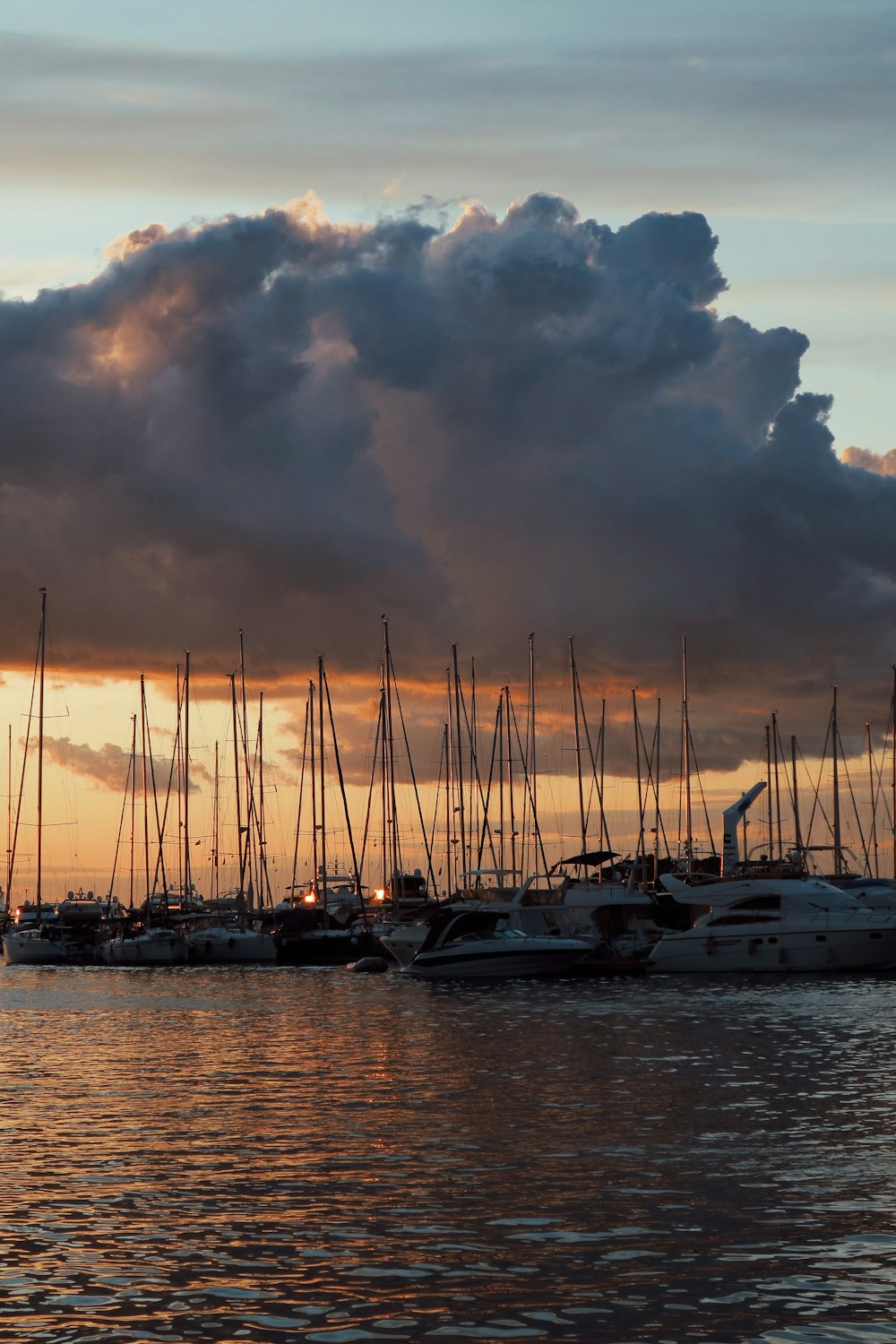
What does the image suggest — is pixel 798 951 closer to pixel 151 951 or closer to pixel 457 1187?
pixel 151 951

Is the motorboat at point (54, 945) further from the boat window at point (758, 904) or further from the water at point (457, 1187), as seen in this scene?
the water at point (457, 1187)

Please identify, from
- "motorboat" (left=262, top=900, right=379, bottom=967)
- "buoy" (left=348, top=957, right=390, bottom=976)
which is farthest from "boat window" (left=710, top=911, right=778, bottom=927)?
"motorboat" (left=262, top=900, right=379, bottom=967)

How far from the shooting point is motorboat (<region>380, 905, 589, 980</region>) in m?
75.8

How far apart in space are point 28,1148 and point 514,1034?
22.8 metres

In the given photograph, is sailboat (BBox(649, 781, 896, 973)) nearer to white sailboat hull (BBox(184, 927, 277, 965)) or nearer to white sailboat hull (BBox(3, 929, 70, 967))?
white sailboat hull (BBox(184, 927, 277, 965))

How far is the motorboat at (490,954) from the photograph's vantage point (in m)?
75.8

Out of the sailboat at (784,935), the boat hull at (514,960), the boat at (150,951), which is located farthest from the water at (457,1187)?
the boat at (150,951)

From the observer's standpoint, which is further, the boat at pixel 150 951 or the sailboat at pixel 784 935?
the boat at pixel 150 951

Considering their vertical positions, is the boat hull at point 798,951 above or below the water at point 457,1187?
above

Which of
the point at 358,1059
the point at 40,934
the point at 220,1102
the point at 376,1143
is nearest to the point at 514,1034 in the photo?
the point at 358,1059

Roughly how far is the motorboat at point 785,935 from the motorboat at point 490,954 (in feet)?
18.7

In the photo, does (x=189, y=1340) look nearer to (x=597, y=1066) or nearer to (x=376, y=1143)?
(x=376, y=1143)

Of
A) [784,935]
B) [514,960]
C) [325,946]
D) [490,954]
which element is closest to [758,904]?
[784,935]

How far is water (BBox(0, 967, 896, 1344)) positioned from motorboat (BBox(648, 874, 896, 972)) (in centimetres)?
2729
